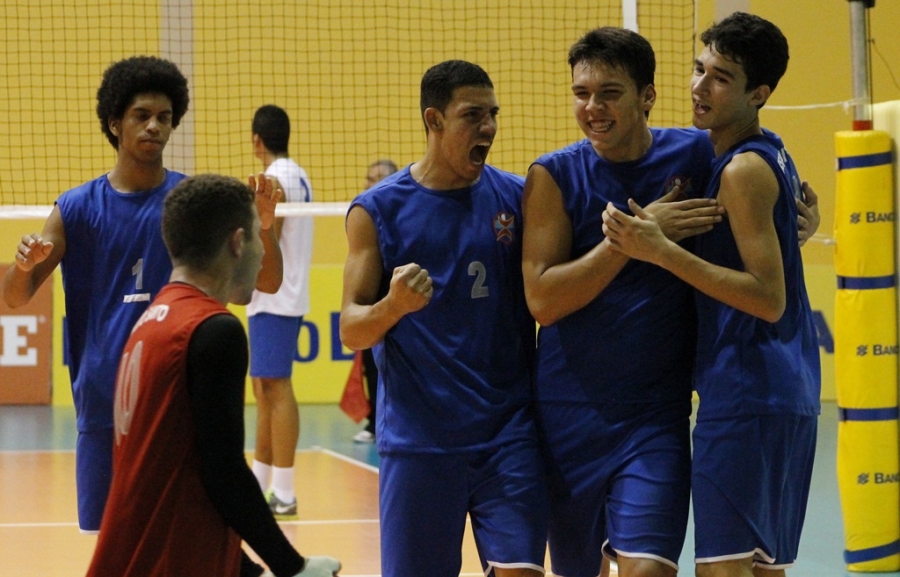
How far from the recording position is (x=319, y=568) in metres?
2.85

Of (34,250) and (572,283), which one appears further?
(34,250)

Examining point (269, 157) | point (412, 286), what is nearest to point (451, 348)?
point (412, 286)

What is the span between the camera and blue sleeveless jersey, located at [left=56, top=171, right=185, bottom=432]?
4.66m

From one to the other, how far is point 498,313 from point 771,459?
3.20ft

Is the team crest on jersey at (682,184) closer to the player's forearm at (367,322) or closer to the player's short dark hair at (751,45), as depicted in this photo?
the player's short dark hair at (751,45)

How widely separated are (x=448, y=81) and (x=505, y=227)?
516 millimetres

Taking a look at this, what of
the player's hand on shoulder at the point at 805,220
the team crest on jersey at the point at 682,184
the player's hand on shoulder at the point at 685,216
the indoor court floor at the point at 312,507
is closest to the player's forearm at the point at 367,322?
the player's hand on shoulder at the point at 685,216

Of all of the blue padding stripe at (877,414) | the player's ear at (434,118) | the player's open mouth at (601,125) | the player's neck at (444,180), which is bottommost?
the blue padding stripe at (877,414)

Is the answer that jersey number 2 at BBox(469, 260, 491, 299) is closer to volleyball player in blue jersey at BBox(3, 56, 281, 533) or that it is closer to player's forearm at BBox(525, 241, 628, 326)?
player's forearm at BBox(525, 241, 628, 326)

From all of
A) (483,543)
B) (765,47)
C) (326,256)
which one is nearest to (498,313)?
(483,543)

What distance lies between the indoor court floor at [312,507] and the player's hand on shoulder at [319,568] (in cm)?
365

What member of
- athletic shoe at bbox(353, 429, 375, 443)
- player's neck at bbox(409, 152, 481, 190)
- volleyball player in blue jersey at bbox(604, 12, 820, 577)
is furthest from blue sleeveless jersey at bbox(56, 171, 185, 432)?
athletic shoe at bbox(353, 429, 375, 443)

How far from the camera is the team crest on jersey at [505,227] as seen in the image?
165 inches

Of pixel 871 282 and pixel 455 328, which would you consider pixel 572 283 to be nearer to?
pixel 455 328
